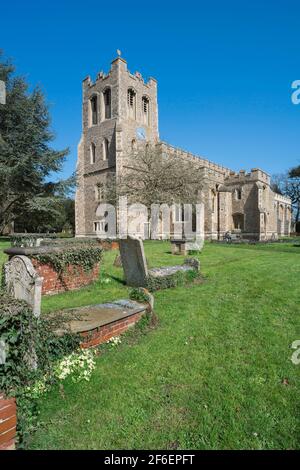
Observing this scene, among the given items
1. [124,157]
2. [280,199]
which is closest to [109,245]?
[124,157]

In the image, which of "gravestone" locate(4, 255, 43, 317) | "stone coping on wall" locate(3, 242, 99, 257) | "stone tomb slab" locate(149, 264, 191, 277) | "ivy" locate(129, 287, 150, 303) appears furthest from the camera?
"stone tomb slab" locate(149, 264, 191, 277)

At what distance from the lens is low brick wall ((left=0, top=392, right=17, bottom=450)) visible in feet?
7.18

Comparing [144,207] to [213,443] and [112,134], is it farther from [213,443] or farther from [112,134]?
[213,443]

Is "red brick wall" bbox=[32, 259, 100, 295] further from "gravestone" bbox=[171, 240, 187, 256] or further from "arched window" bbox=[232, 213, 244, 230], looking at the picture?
"arched window" bbox=[232, 213, 244, 230]

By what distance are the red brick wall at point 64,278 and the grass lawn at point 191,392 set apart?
2949 mm

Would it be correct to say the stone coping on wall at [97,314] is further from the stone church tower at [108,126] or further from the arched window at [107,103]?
the arched window at [107,103]

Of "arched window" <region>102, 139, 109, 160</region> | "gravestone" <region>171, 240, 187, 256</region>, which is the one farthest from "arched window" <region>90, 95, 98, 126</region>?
"gravestone" <region>171, 240, 187, 256</region>

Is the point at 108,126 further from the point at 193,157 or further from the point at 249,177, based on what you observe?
the point at 249,177

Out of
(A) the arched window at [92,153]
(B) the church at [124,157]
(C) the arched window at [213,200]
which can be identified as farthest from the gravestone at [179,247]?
(C) the arched window at [213,200]

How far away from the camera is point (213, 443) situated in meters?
2.33

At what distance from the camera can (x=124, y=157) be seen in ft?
93.9

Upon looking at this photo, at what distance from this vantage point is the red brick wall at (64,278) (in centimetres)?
669

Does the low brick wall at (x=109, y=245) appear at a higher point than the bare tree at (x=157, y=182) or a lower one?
lower

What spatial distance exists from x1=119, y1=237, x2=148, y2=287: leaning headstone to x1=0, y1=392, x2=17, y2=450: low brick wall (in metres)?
4.60
